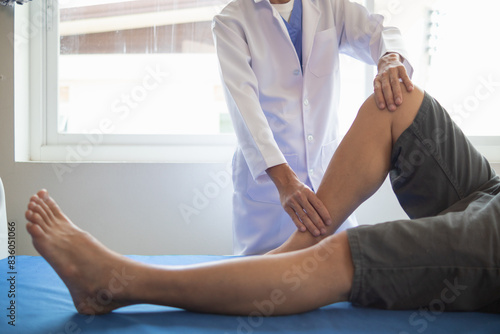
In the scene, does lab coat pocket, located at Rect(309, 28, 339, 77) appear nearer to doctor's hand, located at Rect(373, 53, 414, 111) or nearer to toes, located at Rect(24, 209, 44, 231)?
doctor's hand, located at Rect(373, 53, 414, 111)

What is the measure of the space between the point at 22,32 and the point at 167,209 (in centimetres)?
104

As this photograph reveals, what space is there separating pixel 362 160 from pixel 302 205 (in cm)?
20

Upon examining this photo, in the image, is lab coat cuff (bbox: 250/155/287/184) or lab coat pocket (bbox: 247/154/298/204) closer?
lab coat cuff (bbox: 250/155/287/184)

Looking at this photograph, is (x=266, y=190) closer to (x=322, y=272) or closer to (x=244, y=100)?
(x=244, y=100)

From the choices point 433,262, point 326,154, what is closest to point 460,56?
point 326,154

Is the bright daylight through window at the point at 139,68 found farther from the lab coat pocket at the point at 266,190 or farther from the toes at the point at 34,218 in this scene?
the toes at the point at 34,218

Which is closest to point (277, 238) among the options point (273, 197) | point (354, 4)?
point (273, 197)

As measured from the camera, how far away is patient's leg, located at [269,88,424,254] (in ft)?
3.71

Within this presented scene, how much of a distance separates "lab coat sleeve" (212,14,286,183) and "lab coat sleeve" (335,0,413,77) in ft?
1.21

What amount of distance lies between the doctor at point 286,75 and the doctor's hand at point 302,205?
19 cm

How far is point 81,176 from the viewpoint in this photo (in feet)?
6.45

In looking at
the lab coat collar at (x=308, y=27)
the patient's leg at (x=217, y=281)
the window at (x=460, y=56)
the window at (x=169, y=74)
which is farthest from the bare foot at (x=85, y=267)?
the window at (x=460, y=56)

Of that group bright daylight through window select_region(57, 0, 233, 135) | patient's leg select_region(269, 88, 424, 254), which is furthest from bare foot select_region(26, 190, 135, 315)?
bright daylight through window select_region(57, 0, 233, 135)

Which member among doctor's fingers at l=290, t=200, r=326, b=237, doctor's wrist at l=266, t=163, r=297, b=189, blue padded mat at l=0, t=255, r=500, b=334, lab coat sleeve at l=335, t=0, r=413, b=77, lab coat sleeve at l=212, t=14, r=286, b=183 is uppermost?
lab coat sleeve at l=335, t=0, r=413, b=77
